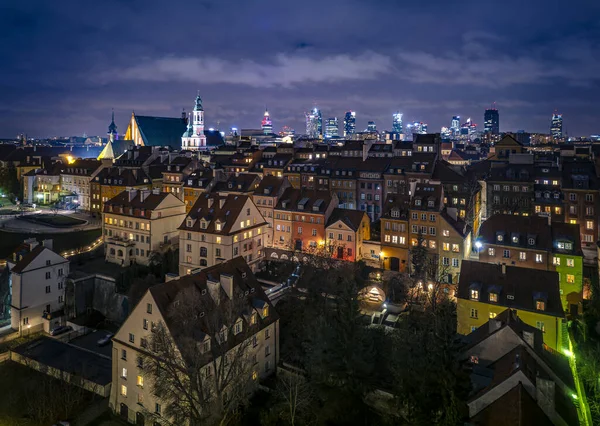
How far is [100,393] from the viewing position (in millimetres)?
35688

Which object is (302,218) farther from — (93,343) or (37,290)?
(37,290)

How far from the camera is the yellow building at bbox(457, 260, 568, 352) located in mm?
35219

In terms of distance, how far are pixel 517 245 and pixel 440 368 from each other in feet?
94.6

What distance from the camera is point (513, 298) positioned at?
36.6 metres

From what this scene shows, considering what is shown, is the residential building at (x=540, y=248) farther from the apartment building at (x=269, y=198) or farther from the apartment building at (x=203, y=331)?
the apartment building at (x=269, y=198)

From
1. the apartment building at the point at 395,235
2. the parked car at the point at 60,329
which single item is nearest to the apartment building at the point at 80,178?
the parked car at the point at 60,329

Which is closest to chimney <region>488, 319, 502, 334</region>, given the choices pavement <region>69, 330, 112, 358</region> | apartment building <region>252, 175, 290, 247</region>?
pavement <region>69, 330, 112, 358</region>

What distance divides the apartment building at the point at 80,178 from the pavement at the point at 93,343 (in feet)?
160

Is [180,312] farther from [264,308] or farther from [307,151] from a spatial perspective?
[307,151]

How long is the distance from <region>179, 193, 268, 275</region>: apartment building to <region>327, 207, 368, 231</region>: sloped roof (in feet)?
33.5

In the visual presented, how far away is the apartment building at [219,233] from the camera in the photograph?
5362cm

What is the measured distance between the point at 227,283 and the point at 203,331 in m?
4.25

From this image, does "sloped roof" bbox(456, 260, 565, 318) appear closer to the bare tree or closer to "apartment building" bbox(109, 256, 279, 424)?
"apartment building" bbox(109, 256, 279, 424)

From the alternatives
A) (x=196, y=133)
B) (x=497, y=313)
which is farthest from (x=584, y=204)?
(x=196, y=133)
